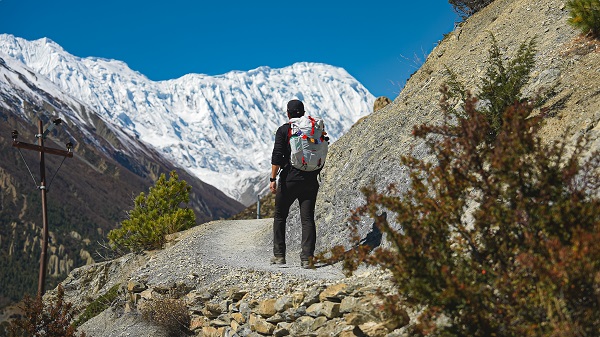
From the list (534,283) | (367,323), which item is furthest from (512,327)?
(367,323)

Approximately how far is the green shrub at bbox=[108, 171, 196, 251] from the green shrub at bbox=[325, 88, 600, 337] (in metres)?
13.8

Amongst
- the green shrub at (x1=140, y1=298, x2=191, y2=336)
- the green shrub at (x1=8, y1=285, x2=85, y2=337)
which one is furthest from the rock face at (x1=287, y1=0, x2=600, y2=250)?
the green shrub at (x1=8, y1=285, x2=85, y2=337)

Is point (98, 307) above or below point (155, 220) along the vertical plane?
below

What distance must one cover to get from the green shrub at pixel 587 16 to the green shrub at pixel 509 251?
7.62 meters

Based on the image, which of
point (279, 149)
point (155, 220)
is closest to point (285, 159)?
point (279, 149)

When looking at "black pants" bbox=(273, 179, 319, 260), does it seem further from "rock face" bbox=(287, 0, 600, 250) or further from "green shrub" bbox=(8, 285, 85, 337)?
"green shrub" bbox=(8, 285, 85, 337)

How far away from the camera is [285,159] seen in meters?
9.95

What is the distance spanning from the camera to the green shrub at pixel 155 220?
17875mm

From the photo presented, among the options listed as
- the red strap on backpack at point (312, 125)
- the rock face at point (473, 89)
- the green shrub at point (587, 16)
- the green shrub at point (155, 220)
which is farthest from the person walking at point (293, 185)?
the green shrub at point (155, 220)

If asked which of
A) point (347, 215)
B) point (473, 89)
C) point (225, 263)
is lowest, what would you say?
point (225, 263)

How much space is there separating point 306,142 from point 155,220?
11.0 metres

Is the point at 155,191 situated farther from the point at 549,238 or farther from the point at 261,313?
the point at 549,238

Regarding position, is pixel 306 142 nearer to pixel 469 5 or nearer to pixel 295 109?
pixel 295 109

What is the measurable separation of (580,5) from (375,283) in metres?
7.65
